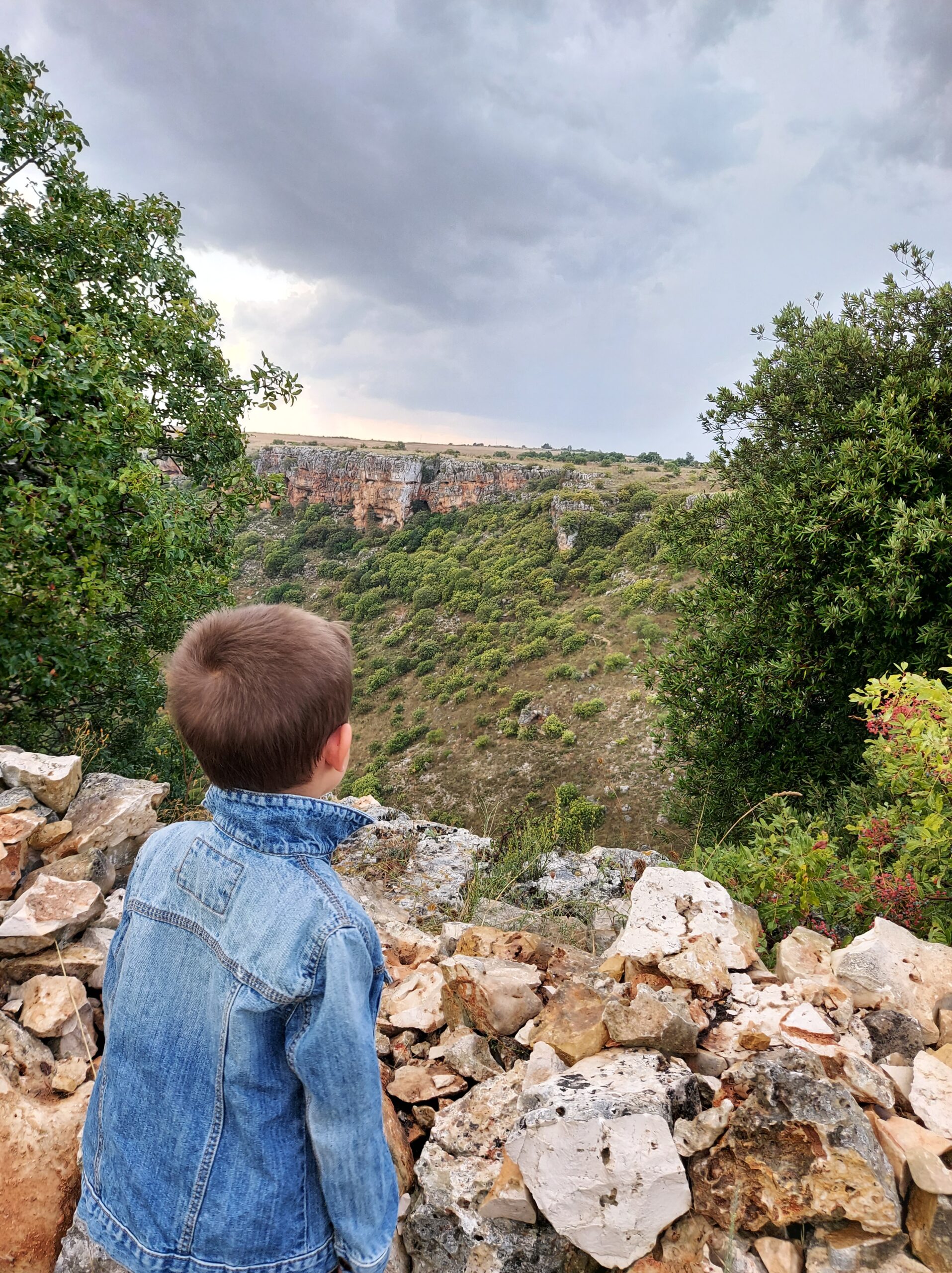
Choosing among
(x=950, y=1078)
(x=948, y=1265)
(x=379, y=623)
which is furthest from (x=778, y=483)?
(x=379, y=623)

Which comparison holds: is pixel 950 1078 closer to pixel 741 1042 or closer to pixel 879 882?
pixel 741 1042

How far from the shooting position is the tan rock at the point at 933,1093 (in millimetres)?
1967

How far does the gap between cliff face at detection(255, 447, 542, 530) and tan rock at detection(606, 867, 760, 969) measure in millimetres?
53780

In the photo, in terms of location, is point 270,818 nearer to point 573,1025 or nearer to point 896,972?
point 573,1025

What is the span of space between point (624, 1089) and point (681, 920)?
1.09 m

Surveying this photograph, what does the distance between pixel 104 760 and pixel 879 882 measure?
276 inches

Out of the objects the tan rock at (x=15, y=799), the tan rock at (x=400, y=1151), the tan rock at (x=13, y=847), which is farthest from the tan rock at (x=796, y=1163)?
the tan rock at (x=15, y=799)

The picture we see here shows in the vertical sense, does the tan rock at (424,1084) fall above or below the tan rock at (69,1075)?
above

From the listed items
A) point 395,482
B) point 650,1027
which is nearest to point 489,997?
point 650,1027

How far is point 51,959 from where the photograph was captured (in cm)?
289

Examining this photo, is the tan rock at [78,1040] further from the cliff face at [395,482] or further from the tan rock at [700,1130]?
the cliff face at [395,482]

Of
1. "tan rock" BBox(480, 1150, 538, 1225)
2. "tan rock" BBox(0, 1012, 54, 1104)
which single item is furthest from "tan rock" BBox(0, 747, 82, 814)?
"tan rock" BBox(480, 1150, 538, 1225)

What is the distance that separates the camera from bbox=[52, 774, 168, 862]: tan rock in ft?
12.6

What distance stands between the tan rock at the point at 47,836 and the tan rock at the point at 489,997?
2503mm
